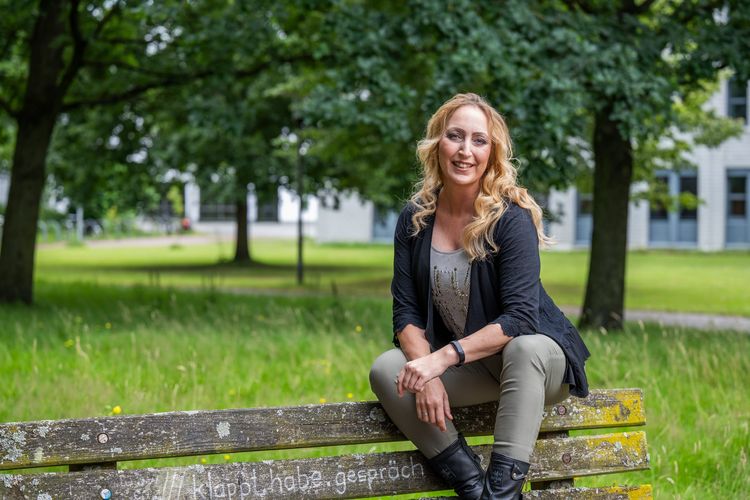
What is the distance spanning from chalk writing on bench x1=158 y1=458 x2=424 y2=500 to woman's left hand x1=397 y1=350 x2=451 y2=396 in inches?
12.2

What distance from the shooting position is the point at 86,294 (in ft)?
47.1

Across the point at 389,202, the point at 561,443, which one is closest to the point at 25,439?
the point at 561,443

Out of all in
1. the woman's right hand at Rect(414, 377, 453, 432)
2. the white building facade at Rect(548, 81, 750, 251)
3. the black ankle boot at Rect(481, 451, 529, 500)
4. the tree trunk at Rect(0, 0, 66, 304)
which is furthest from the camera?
the white building facade at Rect(548, 81, 750, 251)

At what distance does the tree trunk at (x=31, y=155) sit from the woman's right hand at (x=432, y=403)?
10.4 metres

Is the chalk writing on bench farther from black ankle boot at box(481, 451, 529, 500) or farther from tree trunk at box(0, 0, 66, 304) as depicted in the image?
tree trunk at box(0, 0, 66, 304)

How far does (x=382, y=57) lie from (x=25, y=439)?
7.43 m

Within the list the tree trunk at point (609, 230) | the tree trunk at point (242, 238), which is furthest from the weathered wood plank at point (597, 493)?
the tree trunk at point (242, 238)

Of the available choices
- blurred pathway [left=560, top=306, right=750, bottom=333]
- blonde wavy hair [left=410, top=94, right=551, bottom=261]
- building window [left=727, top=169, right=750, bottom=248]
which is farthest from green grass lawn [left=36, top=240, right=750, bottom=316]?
blonde wavy hair [left=410, top=94, right=551, bottom=261]

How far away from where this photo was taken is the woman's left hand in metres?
3.26

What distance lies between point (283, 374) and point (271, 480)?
3.94 meters

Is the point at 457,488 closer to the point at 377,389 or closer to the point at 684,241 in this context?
the point at 377,389

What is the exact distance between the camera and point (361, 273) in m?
25.0

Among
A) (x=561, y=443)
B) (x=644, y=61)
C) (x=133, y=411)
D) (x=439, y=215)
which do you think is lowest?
(x=133, y=411)

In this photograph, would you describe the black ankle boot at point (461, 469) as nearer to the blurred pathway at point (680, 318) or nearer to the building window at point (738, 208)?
the blurred pathway at point (680, 318)
